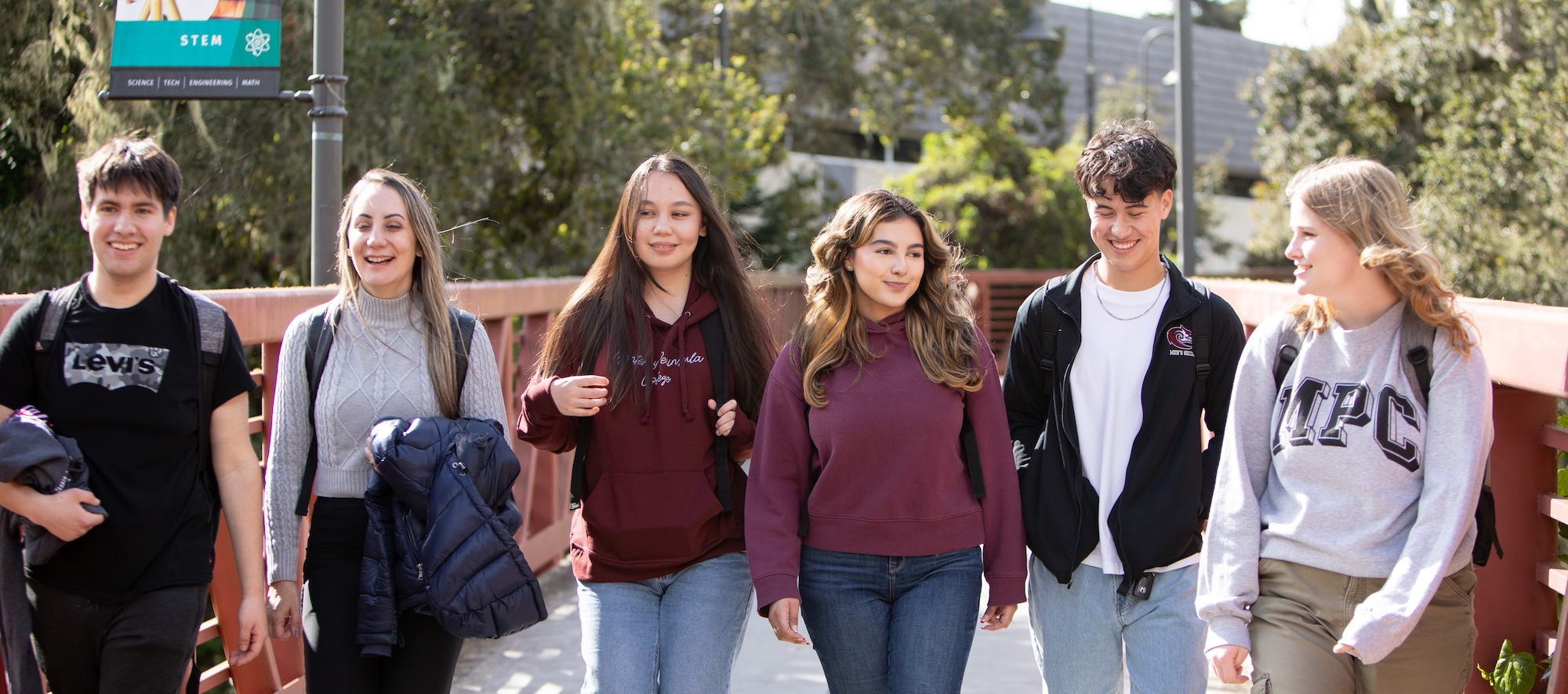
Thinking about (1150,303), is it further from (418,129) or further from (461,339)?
(418,129)

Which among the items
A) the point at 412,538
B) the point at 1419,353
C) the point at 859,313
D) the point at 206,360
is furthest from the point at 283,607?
the point at 1419,353

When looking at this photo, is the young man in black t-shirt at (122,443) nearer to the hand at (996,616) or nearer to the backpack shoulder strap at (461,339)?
the backpack shoulder strap at (461,339)

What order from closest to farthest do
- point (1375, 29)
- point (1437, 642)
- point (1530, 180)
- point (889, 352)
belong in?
point (1437, 642) < point (889, 352) < point (1530, 180) < point (1375, 29)

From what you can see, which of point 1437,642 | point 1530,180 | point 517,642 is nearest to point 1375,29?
point 1530,180

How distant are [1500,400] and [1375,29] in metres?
11.9

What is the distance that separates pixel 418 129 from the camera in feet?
29.6

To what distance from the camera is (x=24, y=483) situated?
2602 mm

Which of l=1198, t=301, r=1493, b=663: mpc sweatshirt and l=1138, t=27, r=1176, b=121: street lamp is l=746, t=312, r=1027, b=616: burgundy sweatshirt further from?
l=1138, t=27, r=1176, b=121: street lamp

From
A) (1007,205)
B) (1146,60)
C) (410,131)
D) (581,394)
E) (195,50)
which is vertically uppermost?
(1146,60)

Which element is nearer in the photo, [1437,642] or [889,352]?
[1437,642]

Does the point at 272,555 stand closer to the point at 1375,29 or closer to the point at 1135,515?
the point at 1135,515

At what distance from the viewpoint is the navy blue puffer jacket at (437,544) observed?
291 cm

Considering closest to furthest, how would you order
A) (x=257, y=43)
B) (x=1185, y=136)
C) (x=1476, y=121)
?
1. (x=257, y=43)
2. (x=1476, y=121)
3. (x=1185, y=136)

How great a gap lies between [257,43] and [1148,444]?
13.1 ft
